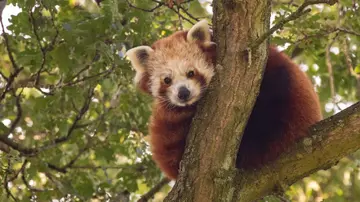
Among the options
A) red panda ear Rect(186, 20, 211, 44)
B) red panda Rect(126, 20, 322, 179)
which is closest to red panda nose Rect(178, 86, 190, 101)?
red panda Rect(126, 20, 322, 179)

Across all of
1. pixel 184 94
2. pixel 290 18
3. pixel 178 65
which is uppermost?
pixel 178 65

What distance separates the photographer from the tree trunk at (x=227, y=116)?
2996mm

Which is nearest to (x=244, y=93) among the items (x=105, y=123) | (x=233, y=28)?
(x=233, y=28)

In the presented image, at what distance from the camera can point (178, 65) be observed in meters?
3.93

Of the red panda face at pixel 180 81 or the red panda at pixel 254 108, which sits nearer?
the red panda at pixel 254 108

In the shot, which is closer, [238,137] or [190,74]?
[238,137]

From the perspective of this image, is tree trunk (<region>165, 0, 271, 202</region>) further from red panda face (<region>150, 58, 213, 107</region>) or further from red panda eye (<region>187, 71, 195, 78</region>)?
red panda eye (<region>187, 71, 195, 78</region>)

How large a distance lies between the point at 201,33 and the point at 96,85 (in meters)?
1.59

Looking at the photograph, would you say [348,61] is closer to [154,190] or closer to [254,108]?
[254,108]

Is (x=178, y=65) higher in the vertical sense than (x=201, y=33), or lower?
lower

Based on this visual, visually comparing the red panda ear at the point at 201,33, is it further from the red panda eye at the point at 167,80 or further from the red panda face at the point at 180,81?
the red panda eye at the point at 167,80

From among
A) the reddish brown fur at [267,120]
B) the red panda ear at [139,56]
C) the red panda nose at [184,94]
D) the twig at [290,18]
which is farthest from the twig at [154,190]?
the twig at [290,18]

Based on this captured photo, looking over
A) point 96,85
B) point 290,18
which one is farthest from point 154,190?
point 290,18

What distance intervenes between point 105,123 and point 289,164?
2739 mm
